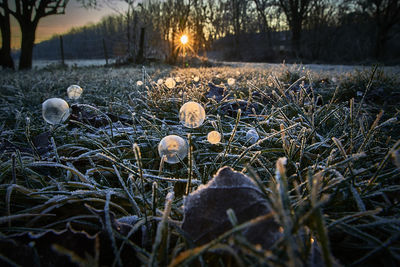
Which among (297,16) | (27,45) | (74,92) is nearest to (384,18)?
(297,16)

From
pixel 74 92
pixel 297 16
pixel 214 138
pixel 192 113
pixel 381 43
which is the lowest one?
pixel 214 138

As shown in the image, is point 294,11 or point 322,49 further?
point 322,49

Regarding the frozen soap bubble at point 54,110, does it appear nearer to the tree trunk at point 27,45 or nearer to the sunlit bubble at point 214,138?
the sunlit bubble at point 214,138

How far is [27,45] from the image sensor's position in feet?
43.2

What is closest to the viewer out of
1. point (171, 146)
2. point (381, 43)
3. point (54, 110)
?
point (171, 146)

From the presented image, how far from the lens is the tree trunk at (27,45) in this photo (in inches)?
505

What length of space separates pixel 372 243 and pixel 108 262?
741 mm

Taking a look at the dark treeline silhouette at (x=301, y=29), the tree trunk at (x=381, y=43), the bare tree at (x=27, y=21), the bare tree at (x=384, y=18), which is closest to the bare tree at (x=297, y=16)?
the dark treeline silhouette at (x=301, y=29)

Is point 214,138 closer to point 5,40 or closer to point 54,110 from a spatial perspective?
point 54,110

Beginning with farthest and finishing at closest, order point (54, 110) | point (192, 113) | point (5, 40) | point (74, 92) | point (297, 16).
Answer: point (297, 16) < point (5, 40) < point (74, 92) < point (54, 110) < point (192, 113)

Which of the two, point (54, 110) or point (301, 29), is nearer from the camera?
point (54, 110)

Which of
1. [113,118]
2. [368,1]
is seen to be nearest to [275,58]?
[368,1]

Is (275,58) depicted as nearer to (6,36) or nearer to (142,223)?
(6,36)

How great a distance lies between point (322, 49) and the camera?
27938 millimetres
